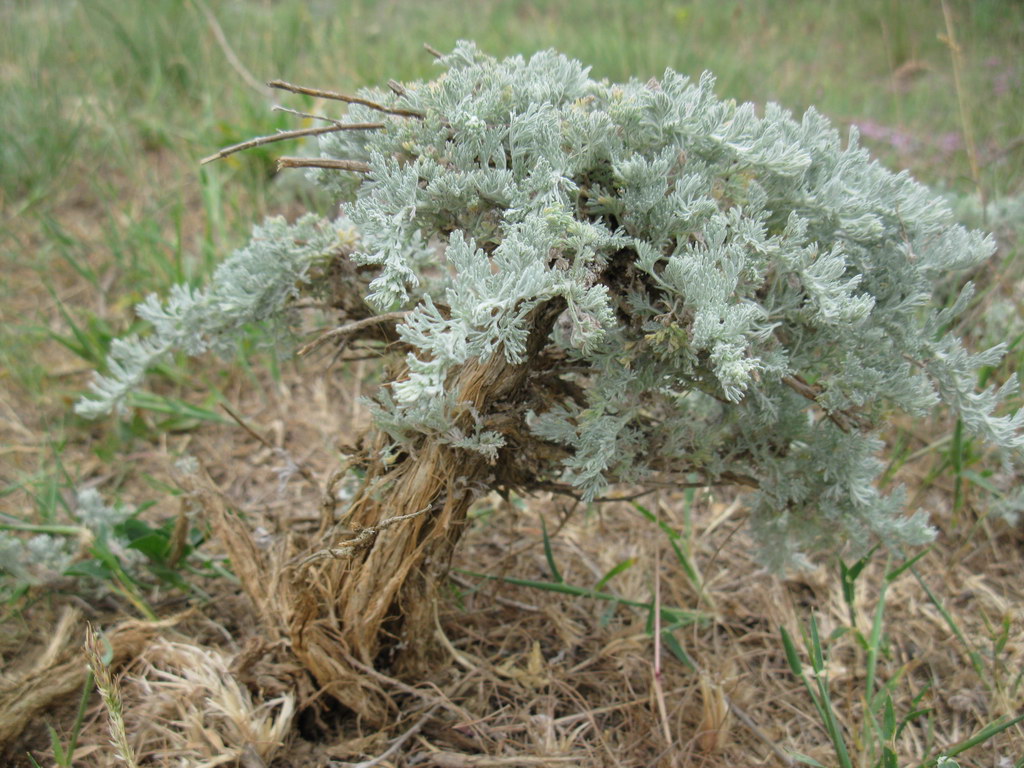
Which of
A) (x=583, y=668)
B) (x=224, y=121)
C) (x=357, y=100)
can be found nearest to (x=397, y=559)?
(x=583, y=668)

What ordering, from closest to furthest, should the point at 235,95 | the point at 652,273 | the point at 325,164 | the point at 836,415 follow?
1. the point at 652,273
2. the point at 325,164
3. the point at 836,415
4. the point at 235,95

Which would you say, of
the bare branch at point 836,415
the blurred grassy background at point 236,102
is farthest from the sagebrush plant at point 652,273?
the blurred grassy background at point 236,102

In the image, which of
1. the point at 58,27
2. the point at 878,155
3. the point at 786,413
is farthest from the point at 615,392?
the point at 58,27

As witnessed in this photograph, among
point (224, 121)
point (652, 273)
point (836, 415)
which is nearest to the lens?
point (652, 273)

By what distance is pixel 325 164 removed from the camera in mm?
1324

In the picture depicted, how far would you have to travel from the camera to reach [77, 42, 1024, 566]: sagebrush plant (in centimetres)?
118

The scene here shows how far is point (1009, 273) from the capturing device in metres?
2.65

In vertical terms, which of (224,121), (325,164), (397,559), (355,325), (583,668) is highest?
(325,164)

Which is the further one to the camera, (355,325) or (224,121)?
(224,121)

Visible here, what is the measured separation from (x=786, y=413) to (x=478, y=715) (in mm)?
929

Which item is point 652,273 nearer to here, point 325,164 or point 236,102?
point 325,164

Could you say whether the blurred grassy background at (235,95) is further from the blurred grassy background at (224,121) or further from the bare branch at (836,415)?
the bare branch at (836,415)

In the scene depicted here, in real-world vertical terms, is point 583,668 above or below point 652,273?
below

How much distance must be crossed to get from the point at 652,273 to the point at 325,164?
59 centimetres
